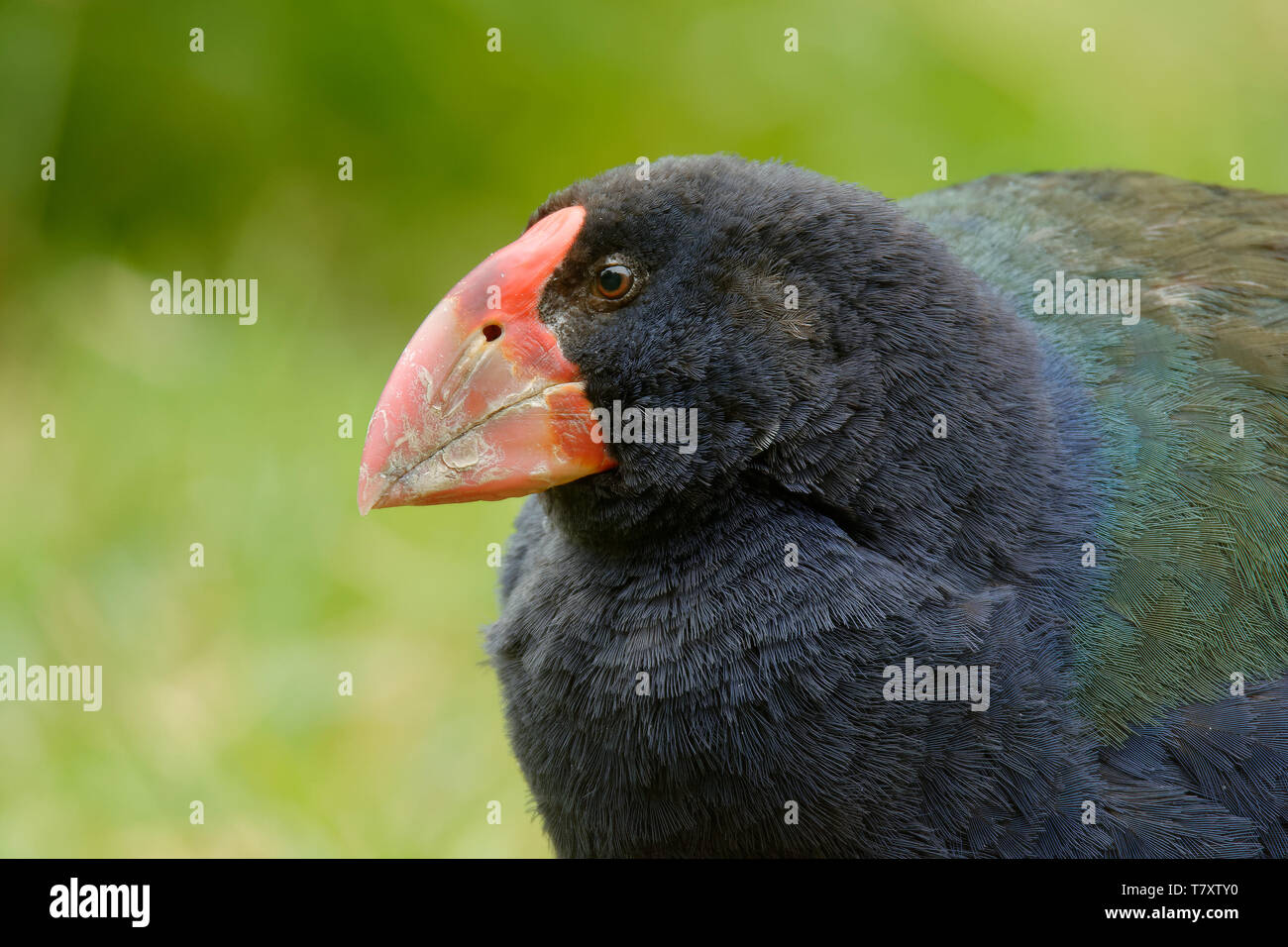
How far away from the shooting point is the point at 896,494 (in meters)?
2.17

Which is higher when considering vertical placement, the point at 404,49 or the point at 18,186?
the point at 404,49

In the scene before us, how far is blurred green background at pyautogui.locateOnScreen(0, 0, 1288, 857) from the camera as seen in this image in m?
→ 3.63

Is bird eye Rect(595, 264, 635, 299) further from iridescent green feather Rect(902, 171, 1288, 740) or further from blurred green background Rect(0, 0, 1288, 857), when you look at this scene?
blurred green background Rect(0, 0, 1288, 857)

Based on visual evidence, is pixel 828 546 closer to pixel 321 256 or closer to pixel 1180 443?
pixel 1180 443

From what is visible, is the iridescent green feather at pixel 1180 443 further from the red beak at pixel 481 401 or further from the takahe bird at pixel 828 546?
the red beak at pixel 481 401

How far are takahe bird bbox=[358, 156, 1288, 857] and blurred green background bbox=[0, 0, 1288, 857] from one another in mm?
1419

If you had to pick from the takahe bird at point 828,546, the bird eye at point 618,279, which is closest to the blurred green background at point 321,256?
the takahe bird at point 828,546

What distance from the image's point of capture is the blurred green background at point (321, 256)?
11.9ft

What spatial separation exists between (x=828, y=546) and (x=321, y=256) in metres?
3.43

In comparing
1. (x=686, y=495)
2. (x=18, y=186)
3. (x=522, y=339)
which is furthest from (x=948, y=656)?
(x=18, y=186)

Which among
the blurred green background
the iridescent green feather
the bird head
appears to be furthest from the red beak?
the blurred green background
